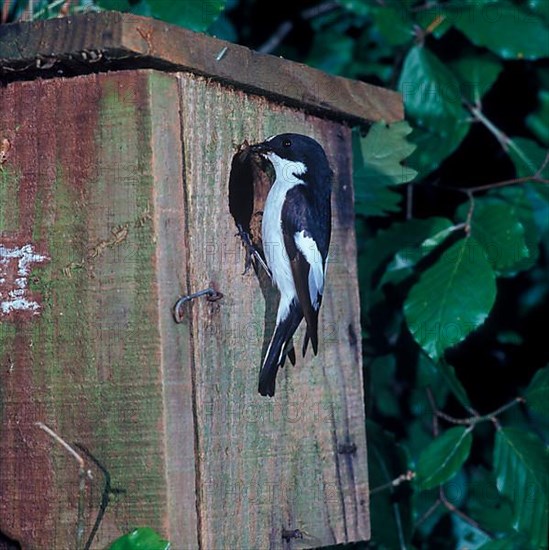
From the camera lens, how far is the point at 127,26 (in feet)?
4.60

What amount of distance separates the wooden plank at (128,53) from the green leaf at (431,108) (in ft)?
1.92

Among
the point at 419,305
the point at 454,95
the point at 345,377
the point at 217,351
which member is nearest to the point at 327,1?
the point at 454,95

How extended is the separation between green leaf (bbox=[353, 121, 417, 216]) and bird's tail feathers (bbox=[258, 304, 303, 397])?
41 cm

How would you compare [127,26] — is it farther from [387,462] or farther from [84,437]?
[387,462]

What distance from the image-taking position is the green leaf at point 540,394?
2053mm

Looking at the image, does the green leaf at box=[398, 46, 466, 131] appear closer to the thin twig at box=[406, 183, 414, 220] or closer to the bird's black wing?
the thin twig at box=[406, 183, 414, 220]

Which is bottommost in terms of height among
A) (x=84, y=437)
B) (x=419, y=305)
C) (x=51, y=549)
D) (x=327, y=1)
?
(x=51, y=549)

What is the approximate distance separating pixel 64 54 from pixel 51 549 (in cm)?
59

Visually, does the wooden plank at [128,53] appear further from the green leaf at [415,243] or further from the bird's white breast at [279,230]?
the green leaf at [415,243]

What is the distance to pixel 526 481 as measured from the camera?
6.52ft

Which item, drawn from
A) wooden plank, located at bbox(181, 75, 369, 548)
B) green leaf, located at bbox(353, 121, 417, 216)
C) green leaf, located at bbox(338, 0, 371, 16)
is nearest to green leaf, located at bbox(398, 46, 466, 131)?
green leaf, located at bbox(338, 0, 371, 16)

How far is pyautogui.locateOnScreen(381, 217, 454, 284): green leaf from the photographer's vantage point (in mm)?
2094

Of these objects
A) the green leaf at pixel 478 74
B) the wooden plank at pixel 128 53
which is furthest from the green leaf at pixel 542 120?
the wooden plank at pixel 128 53

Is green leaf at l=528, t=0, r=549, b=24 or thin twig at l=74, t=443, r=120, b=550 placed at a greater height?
green leaf at l=528, t=0, r=549, b=24
